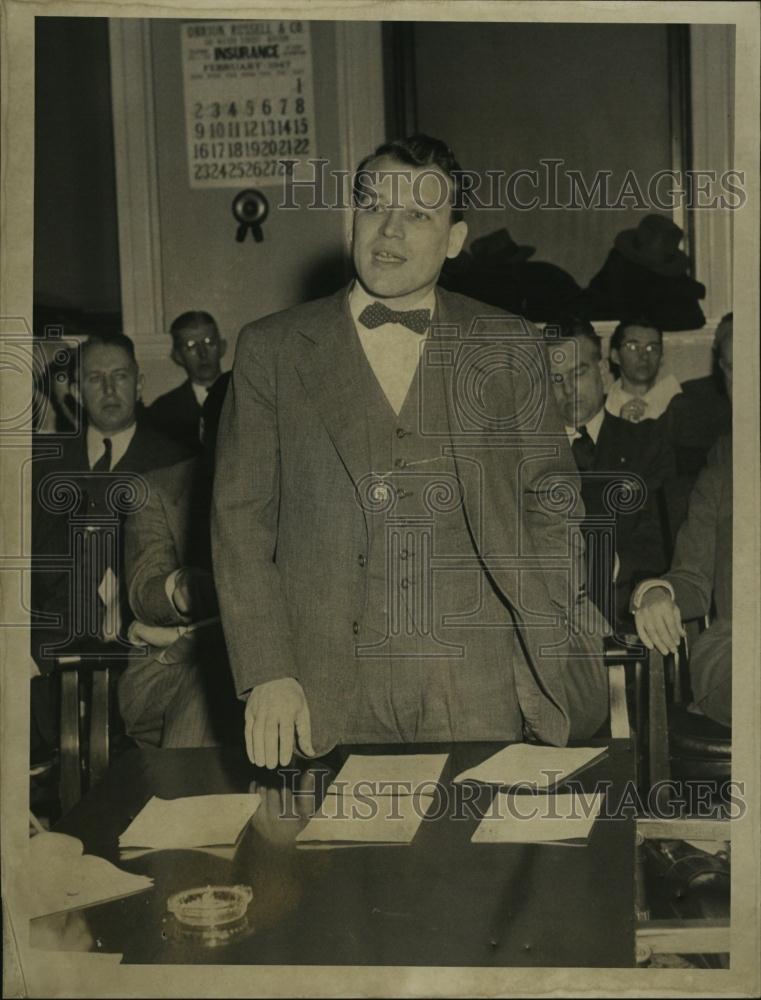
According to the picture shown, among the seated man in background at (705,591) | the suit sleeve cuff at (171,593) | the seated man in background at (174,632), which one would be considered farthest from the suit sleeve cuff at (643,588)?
the suit sleeve cuff at (171,593)

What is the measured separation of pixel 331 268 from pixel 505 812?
4.94 ft

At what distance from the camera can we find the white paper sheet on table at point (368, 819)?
2.10 metres

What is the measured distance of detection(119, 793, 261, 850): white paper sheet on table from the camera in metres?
2.10

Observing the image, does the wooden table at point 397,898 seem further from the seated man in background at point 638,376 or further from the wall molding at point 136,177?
the wall molding at point 136,177

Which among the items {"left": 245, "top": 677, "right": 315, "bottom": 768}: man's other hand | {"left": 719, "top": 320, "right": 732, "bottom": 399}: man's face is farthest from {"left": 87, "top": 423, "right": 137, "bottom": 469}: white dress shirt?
{"left": 719, "top": 320, "right": 732, "bottom": 399}: man's face

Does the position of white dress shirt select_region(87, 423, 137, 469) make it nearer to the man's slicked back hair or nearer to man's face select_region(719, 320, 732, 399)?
the man's slicked back hair

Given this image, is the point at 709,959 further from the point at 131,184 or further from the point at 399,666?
the point at 131,184

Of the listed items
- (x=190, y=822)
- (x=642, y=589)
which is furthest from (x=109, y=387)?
(x=642, y=589)

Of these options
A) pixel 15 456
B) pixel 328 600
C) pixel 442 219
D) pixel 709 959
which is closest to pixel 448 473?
pixel 328 600

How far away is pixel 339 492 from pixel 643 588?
2.51 feet

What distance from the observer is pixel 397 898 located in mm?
1926

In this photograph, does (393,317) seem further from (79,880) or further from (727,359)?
(79,880)

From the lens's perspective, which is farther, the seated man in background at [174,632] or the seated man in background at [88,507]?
the seated man in background at [174,632]

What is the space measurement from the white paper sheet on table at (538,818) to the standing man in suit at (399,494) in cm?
37
